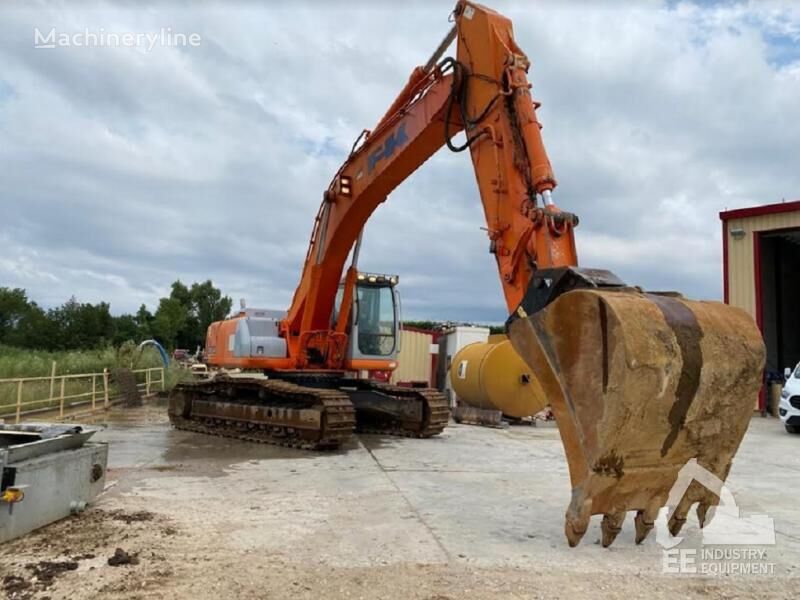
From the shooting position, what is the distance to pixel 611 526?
4352 mm

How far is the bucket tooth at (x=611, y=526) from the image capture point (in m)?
4.26

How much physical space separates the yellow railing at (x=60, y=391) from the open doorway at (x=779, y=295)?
18316 mm

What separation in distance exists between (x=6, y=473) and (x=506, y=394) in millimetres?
11259

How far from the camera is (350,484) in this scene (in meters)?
6.95

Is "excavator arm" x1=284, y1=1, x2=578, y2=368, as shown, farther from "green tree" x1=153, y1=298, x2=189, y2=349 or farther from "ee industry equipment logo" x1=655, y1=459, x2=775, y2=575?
"green tree" x1=153, y1=298, x2=189, y2=349

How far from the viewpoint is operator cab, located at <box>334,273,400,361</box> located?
10.9 meters

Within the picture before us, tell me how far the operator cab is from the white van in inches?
348

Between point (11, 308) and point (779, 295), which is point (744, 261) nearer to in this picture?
point (779, 295)

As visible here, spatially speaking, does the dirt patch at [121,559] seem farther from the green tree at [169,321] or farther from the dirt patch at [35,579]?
the green tree at [169,321]

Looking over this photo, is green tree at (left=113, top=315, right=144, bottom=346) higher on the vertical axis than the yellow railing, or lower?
higher

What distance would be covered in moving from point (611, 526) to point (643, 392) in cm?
108

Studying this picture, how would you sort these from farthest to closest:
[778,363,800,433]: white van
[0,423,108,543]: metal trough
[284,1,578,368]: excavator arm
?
[778,363,800,433]: white van, [284,1,578,368]: excavator arm, [0,423,108,543]: metal trough

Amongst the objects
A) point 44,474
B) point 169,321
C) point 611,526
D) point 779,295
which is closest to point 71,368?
point 44,474

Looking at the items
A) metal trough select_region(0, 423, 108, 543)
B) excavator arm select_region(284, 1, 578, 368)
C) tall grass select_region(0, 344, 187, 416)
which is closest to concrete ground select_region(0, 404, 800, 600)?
metal trough select_region(0, 423, 108, 543)
